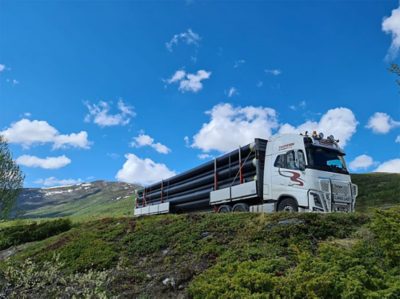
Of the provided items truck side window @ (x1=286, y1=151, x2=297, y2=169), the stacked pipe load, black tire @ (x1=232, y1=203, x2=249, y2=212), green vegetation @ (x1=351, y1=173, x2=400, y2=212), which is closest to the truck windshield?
truck side window @ (x1=286, y1=151, x2=297, y2=169)

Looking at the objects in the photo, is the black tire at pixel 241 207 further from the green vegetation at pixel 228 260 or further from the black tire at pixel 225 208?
the green vegetation at pixel 228 260

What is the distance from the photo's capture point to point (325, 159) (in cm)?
1271

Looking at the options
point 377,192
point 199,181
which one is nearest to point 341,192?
point 199,181

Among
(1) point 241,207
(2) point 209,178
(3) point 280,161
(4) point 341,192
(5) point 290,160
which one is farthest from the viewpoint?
(2) point 209,178

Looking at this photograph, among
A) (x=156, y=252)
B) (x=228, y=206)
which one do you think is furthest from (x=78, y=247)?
(x=228, y=206)

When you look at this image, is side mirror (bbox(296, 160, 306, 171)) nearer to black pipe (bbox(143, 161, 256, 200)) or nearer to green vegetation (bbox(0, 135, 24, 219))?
black pipe (bbox(143, 161, 256, 200))

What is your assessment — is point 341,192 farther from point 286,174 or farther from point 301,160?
point 286,174

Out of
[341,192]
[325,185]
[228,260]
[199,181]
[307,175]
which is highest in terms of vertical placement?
[199,181]

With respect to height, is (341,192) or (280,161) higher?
(280,161)

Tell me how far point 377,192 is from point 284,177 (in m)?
15.7

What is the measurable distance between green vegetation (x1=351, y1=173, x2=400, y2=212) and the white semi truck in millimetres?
6113

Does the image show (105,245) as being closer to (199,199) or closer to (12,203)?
(199,199)

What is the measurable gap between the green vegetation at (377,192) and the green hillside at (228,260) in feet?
34.0

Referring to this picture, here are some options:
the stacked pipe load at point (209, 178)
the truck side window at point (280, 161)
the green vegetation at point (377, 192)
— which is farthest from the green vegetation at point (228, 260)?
the green vegetation at point (377, 192)
